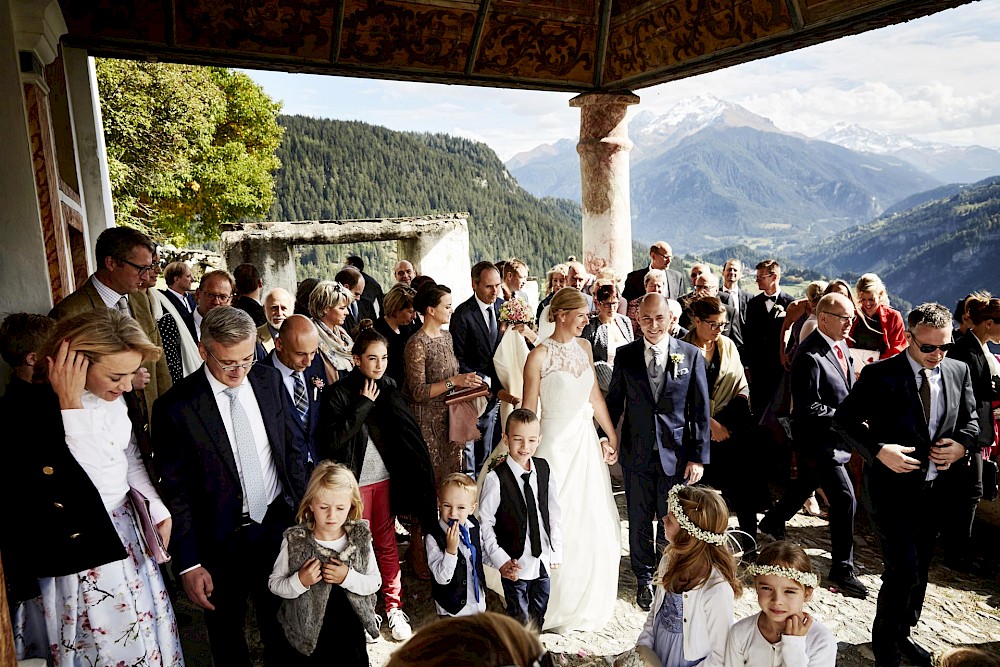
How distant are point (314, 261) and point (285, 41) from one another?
1779cm

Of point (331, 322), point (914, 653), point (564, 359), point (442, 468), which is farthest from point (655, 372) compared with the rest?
point (331, 322)

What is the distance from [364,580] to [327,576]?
17 centimetres

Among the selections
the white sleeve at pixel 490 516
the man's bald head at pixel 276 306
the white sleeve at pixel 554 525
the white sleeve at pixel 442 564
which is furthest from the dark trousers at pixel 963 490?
the man's bald head at pixel 276 306

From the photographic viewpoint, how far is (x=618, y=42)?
6.91 metres

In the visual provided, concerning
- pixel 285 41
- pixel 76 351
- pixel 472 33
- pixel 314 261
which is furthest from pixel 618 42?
pixel 314 261

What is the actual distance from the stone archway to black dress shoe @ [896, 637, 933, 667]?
9.63 meters

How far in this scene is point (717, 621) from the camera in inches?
106

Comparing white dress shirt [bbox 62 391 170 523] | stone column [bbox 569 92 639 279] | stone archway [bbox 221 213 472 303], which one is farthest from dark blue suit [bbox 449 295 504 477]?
stone archway [bbox 221 213 472 303]

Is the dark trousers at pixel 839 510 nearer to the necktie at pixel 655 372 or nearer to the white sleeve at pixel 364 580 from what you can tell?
the necktie at pixel 655 372

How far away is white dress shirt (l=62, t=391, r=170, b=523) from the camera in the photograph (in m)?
2.58

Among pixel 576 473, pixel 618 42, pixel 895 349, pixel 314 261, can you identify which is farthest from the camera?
pixel 314 261

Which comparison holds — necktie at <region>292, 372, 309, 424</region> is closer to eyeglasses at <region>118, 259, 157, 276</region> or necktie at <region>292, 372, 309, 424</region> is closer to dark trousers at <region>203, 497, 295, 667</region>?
dark trousers at <region>203, 497, 295, 667</region>

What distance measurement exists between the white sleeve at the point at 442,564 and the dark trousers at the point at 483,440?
1570 mm

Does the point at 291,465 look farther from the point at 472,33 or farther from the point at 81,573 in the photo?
the point at 472,33
